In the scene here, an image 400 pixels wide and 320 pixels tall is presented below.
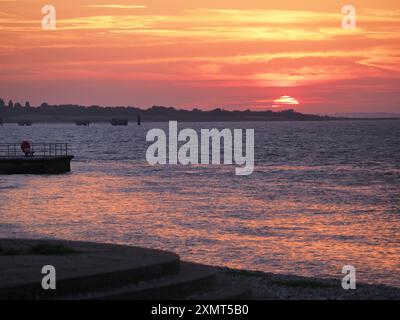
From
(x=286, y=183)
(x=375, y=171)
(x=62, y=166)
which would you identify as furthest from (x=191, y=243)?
(x=375, y=171)

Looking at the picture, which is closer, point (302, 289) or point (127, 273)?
point (127, 273)

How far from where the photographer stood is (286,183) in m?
69.8

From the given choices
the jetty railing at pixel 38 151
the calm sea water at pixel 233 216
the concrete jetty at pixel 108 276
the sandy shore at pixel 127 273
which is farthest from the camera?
the jetty railing at pixel 38 151

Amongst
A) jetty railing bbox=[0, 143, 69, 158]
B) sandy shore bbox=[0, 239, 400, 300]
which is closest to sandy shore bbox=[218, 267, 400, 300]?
sandy shore bbox=[0, 239, 400, 300]

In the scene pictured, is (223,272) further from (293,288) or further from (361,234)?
(361,234)

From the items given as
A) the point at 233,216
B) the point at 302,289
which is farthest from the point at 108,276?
the point at 233,216

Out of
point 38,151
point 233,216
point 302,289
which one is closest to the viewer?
point 302,289

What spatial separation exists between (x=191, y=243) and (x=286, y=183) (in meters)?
38.0
